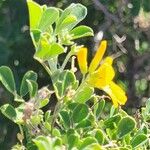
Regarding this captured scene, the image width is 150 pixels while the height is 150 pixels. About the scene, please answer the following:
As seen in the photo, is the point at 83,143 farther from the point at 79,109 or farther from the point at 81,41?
the point at 81,41

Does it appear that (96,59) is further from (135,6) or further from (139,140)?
(135,6)

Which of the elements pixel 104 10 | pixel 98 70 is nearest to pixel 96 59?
pixel 98 70

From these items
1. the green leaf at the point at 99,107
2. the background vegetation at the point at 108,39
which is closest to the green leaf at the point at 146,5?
the background vegetation at the point at 108,39

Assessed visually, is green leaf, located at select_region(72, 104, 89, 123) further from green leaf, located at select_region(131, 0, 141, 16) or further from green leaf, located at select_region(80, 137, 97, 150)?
green leaf, located at select_region(131, 0, 141, 16)

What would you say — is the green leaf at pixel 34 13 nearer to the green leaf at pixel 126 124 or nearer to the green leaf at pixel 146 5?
the green leaf at pixel 126 124

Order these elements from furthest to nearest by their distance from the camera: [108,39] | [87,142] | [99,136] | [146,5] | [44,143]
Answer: [108,39] < [146,5] < [99,136] < [87,142] < [44,143]

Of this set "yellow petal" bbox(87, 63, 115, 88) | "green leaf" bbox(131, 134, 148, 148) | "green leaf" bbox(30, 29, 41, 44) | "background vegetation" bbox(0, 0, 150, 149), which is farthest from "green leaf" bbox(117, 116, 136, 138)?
"background vegetation" bbox(0, 0, 150, 149)
